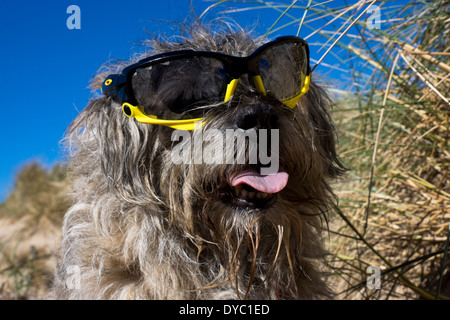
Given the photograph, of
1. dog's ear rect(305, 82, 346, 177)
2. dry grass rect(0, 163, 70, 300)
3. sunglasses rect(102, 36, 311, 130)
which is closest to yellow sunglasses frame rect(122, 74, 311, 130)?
sunglasses rect(102, 36, 311, 130)

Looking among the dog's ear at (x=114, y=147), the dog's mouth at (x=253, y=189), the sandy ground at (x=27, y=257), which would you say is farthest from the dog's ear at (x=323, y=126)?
the sandy ground at (x=27, y=257)

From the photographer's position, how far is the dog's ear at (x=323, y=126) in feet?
7.70

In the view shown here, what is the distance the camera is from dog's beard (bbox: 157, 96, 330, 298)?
1.79 metres

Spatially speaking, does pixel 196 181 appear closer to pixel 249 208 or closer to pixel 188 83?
pixel 249 208

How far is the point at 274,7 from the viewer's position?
2582mm

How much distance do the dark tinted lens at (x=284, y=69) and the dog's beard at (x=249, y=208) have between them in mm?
158

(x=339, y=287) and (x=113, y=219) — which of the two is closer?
(x=113, y=219)

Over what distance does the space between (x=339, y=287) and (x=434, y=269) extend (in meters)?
0.72

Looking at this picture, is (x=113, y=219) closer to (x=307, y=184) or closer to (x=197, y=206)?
(x=197, y=206)

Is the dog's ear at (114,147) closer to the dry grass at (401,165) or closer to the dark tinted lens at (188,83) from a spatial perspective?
the dark tinted lens at (188,83)

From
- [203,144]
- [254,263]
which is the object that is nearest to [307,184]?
[254,263]

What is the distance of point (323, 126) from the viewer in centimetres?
240

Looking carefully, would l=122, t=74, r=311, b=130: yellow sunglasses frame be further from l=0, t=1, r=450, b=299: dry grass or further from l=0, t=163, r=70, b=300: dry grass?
l=0, t=163, r=70, b=300: dry grass
